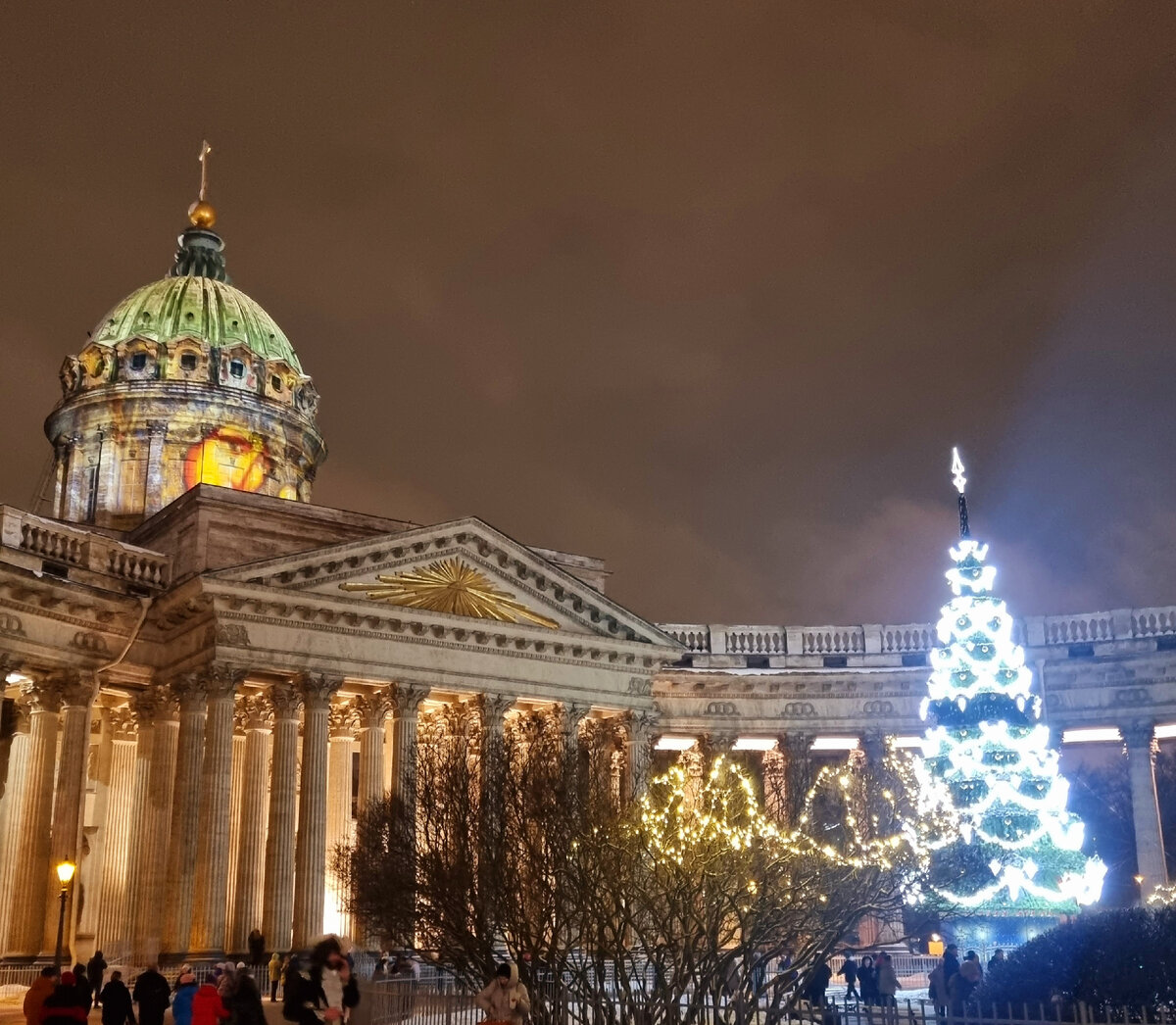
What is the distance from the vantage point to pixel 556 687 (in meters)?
45.8

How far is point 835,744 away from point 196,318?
122 feet

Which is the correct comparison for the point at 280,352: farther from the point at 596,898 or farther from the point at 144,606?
the point at 596,898

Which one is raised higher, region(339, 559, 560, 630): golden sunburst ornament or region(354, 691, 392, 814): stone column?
region(339, 559, 560, 630): golden sunburst ornament

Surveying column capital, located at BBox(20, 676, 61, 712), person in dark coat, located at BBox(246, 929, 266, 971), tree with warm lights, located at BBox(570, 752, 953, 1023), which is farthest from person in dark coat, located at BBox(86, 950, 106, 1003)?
tree with warm lights, located at BBox(570, 752, 953, 1023)

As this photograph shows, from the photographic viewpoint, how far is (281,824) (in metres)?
40.2

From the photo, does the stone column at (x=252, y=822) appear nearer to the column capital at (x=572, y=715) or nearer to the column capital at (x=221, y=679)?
the column capital at (x=221, y=679)

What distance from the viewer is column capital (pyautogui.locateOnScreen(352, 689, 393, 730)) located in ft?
141

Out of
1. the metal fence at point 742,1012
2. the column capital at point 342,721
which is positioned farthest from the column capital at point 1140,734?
the column capital at point 342,721

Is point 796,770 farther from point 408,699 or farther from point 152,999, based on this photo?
point 152,999

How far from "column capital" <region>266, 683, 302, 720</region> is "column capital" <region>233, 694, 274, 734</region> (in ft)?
6.73

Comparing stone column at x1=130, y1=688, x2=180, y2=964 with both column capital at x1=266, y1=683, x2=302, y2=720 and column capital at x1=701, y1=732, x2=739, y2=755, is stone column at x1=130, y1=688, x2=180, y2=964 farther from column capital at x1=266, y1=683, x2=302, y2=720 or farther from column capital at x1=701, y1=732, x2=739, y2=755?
column capital at x1=701, y1=732, x2=739, y2=755

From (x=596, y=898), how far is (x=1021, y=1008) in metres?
7.62

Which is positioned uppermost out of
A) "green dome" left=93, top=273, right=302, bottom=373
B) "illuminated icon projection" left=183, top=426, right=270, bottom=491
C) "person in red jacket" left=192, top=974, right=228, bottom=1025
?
"green dome" left=93, top=273, right=302, bottom=373

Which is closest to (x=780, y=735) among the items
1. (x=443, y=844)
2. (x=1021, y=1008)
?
(x=443, y=844)
